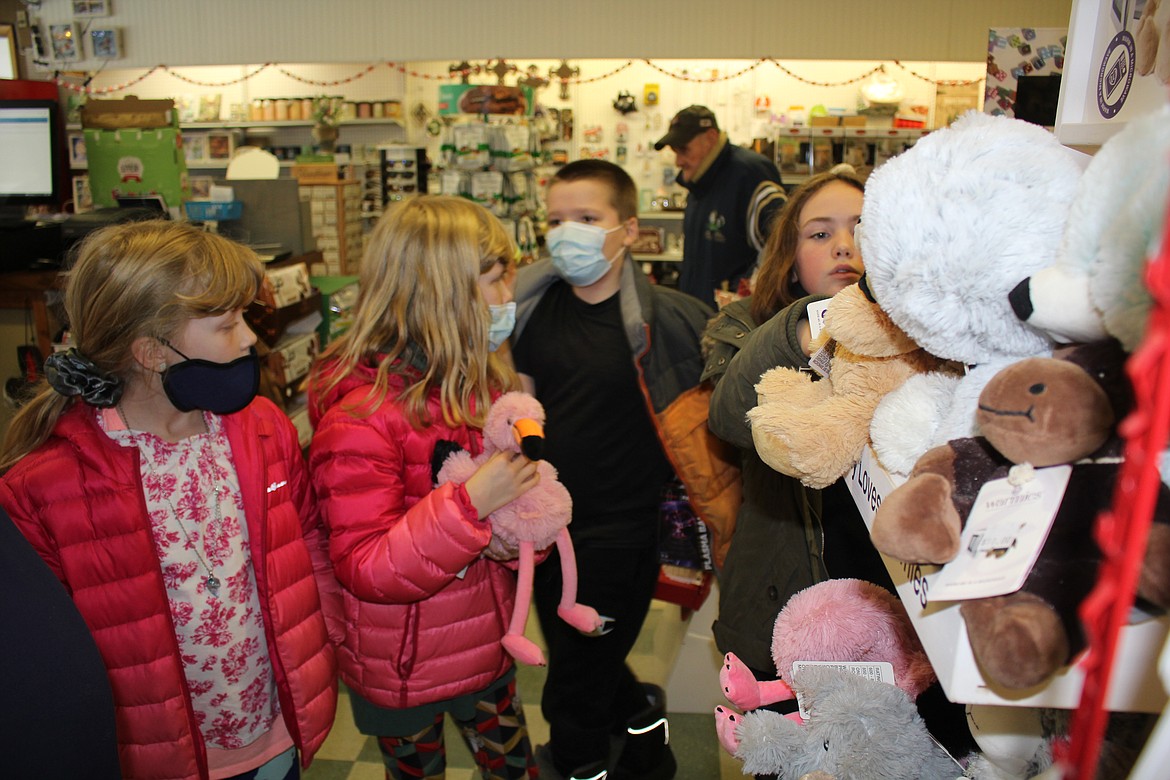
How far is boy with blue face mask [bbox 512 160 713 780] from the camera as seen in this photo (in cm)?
196

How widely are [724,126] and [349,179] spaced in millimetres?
3160

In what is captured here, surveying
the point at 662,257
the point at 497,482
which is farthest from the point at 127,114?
the point at 662,257

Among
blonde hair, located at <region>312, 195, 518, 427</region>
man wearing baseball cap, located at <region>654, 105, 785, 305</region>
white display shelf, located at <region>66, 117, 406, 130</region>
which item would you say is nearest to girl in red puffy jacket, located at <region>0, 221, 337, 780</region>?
blonde hair, located at <region>312, 195, 518, 427</region>

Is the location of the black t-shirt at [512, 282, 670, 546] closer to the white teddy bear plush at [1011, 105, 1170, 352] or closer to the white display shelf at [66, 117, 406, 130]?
the white teddy bear plush at [1011, 105, 1170, 352]

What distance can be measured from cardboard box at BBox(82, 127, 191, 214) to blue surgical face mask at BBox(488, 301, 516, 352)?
6.77ft

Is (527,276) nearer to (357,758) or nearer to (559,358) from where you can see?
(559,358)

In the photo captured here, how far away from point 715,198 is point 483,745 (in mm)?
2793

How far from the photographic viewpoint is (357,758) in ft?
7.80

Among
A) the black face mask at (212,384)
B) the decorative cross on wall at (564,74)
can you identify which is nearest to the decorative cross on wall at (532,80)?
the decorative cross on wall at (564,74)

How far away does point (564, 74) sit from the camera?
5.61 m

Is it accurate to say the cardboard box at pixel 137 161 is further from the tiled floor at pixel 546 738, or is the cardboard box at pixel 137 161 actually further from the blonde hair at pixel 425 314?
the tiled floor at pixel 546 738

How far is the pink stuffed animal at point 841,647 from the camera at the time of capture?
0.75 meters

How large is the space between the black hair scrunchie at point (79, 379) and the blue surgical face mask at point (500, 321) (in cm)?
76

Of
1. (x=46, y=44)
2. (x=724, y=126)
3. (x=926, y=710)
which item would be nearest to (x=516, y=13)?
(x=724, y=126)
